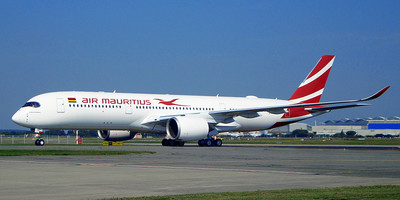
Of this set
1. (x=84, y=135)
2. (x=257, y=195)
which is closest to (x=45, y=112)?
(x=257, y=195)

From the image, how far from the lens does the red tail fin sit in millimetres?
50688

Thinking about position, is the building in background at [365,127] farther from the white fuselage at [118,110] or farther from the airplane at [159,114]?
the white fuselage at [118,110]

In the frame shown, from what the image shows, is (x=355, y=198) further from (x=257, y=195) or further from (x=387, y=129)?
(x=387, y=129)

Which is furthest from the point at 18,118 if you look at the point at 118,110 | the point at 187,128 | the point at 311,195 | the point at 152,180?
the point at 311,195

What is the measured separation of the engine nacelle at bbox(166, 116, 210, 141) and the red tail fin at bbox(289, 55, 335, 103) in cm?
1229

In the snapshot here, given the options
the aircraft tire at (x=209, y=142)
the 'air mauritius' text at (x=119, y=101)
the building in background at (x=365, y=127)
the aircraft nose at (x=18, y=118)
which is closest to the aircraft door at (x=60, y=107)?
the 'air mauritius' text at (x=119, y=101)

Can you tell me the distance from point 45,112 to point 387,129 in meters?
112

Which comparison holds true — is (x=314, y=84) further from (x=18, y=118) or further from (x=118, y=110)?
(x=18, y=118)

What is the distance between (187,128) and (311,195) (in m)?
28.7

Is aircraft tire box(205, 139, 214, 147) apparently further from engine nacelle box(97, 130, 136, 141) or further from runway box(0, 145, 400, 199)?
runway box(0, 145, 400, 199)

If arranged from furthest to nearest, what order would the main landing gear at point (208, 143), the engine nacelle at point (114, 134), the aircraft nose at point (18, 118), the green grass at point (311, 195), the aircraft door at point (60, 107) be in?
the engine nacelle at point (114, 134) → the main landing gear at point (208, 143) → the aircraft door at point (60, 107) → the aircraft nose at point (18, 118) → the green grass at point (311, 195)

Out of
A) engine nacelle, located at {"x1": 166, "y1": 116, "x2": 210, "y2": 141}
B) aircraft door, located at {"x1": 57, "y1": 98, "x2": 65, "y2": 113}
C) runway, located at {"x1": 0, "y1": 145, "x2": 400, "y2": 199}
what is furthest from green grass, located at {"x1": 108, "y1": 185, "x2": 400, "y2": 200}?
aircraft door, located at {"x1": 57, "y1": 98, "x2": 65, "y2": 113}

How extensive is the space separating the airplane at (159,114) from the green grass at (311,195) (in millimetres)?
27744

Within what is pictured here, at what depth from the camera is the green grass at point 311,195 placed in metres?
11.1
